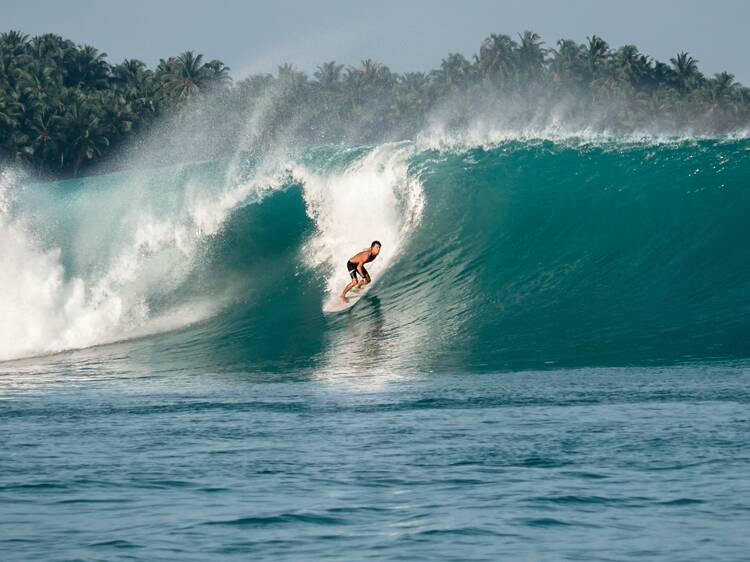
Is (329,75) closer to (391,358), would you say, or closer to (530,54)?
(530,54)

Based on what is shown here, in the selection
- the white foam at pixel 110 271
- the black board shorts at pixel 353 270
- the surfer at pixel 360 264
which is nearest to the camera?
the surfer at pixel 360 264

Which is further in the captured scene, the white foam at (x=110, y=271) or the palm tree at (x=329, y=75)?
the palm tree at (x=329, y=75)

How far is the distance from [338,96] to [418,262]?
77.6m

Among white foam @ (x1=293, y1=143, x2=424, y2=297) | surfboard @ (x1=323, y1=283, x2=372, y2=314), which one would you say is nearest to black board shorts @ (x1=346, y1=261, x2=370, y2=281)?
surfboard @ (x1=323, y1=283, x2=372, y2=314)

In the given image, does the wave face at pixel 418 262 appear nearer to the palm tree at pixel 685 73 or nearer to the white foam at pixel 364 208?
the white foam at pixel 364 208

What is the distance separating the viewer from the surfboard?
17.1 metres

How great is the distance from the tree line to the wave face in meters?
52.7

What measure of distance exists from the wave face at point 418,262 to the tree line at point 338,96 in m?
52.7

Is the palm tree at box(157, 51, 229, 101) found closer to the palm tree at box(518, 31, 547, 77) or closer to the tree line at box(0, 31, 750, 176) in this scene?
the tree line at box(0, 31, 750, 176)

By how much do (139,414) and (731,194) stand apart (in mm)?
12232

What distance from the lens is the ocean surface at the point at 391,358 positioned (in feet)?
22.0

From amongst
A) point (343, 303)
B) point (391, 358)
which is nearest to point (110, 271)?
point (343, 303)

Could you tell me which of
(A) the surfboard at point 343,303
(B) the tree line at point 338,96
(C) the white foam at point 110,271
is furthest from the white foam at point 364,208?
(B) the tree line at point 338,96

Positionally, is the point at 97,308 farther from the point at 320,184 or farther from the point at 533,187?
the point at 533,187
